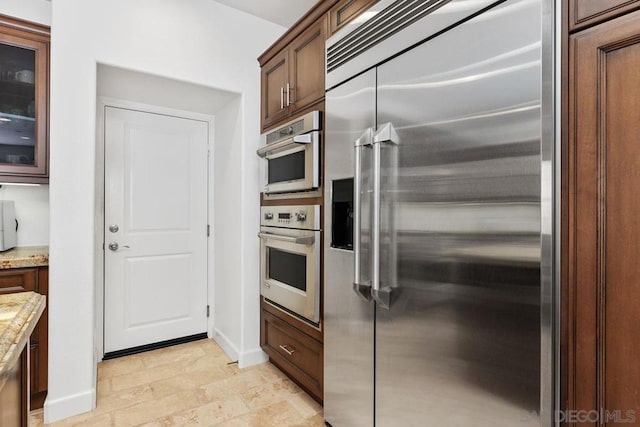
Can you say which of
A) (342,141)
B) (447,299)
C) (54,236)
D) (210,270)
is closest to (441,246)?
(447,299)

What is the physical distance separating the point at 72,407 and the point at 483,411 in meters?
2.30

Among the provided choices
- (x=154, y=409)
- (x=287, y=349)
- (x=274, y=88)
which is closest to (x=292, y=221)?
(x=287, y=349)

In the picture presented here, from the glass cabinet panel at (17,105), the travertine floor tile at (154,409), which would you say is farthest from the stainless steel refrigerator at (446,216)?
the glass cabinet panel at (17,105)

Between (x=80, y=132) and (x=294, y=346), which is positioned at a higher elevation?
(x=80, y=132)

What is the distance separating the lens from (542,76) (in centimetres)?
96

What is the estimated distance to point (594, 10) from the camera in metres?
0.93

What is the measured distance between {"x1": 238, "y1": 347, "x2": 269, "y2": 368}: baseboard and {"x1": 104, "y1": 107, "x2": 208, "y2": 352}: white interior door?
0.80 meters

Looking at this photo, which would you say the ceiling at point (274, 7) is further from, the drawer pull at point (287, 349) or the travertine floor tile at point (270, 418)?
the travertine floor tile at point (270, 418)

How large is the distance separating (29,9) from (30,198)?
53.3 inches

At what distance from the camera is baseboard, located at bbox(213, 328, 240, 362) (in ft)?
9.14

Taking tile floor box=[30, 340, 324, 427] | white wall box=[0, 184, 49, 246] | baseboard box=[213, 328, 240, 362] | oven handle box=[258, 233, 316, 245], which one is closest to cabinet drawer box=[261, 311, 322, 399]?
tile floor box=[30, 340, 324, 427]

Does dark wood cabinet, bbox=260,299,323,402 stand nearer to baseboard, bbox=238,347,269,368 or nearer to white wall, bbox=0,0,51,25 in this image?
baseboard, bbox=238,347,269,368

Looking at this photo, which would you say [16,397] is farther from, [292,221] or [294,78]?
[294,78]

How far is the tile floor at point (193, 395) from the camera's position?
2000 mm
